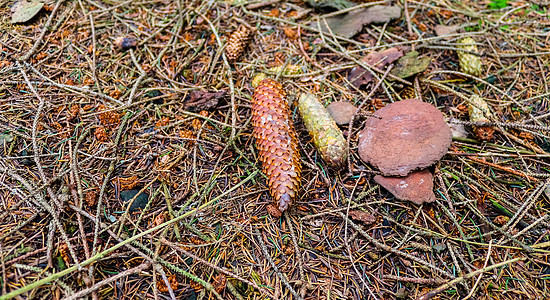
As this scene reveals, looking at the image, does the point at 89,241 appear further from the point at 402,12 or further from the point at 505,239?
the point at 402,12

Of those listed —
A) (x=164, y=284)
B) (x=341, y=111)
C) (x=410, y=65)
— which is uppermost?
(x=410, y=65)

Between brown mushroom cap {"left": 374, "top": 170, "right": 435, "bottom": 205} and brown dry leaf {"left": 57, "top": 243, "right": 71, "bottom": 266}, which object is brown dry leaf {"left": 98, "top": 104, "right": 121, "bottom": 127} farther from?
brown mushroom cap {"left": 374, "top": 170, "right": 435, "bottom": 205}

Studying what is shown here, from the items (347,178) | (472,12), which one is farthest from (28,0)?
(472,12)

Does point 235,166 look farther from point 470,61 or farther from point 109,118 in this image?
point 470,61

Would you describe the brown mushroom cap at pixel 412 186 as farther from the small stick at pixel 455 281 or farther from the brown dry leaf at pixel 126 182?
the brown dry leaf at pixel 126 182

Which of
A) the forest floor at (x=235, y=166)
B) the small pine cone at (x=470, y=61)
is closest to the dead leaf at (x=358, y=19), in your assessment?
the forest floor at (x=235, y=166)

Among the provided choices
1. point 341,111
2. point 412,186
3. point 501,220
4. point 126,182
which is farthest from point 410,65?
point 126,182

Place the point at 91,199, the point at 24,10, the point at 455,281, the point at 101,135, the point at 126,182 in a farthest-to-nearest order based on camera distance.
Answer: the point at 24,10 → the point at 101,135 → the point at 126,182 → the point at 91,199 → the point at 455,281

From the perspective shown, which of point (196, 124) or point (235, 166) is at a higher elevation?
point (196, 124)
